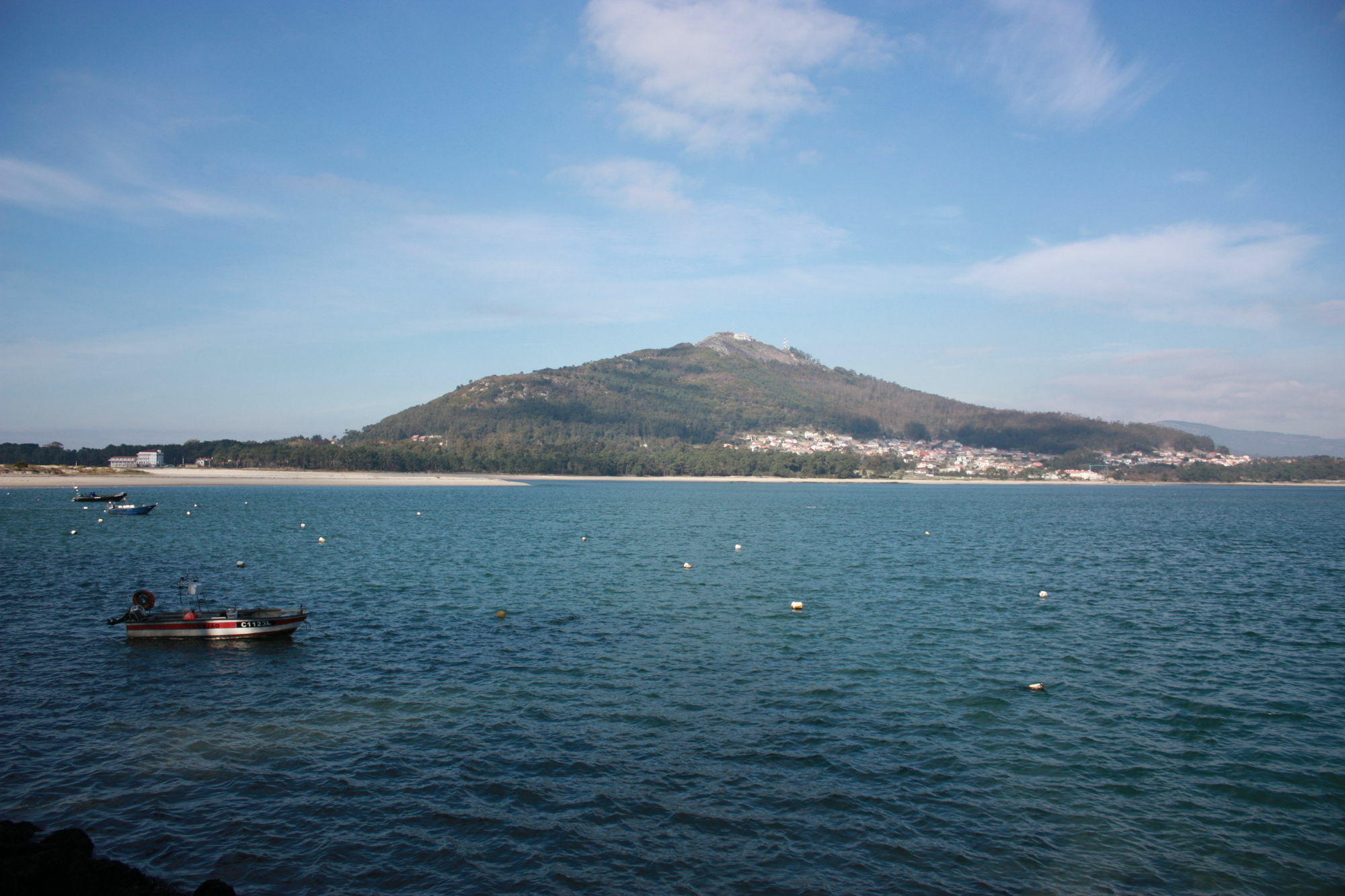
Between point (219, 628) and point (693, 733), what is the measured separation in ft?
53.4

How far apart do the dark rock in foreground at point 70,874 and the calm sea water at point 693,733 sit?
3.39 feet

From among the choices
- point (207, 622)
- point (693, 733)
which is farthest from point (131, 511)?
point (693, 733)

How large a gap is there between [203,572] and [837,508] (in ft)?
237

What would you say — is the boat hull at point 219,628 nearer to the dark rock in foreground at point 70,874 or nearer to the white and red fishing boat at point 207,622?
the white and red fishing boat at point 207,622

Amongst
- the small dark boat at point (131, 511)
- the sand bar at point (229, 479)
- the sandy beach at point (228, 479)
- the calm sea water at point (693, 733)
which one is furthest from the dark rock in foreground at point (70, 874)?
the sandy beach at point (228, 479)

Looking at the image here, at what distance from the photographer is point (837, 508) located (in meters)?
94.8

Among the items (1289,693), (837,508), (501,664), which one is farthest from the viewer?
(837,508)

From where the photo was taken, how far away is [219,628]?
2341 centimetres

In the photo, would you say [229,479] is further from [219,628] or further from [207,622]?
[219,628]

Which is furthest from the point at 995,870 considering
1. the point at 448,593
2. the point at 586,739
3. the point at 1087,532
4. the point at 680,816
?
the point at 1087,532

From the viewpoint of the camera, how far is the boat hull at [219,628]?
2302 cm

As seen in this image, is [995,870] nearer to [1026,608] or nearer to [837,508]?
[1026,608]

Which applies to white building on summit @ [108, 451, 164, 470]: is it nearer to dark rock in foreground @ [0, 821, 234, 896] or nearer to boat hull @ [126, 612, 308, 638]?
boat hull @ [126, 612, 308, 638]

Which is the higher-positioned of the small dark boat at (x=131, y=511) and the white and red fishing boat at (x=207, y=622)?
the small dark boat at (x=131, y=511)
